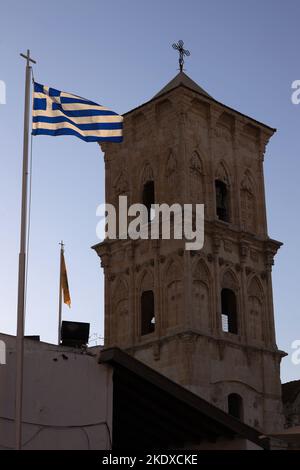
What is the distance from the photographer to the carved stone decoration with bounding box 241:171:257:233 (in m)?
53.8

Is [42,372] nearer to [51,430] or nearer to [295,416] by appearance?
[51,430]

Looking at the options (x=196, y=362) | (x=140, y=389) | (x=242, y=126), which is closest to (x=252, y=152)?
(x=242, y=126)

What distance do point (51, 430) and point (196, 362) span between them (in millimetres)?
24494

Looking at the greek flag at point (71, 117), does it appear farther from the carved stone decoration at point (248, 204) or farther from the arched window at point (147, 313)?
the carved stone decoration at point (248, 204)

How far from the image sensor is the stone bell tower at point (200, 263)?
4809 centimetres

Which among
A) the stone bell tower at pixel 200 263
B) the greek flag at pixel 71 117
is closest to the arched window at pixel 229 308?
the stone bell tower at pixel 200 263

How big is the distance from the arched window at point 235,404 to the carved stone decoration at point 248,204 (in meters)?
9.81

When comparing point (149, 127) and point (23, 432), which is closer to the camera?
point (23, 432)

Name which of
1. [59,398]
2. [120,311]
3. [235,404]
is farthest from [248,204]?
[59,398]

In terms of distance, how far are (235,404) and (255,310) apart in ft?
19.6

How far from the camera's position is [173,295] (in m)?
49.1

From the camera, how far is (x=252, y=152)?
56188 millimetres
